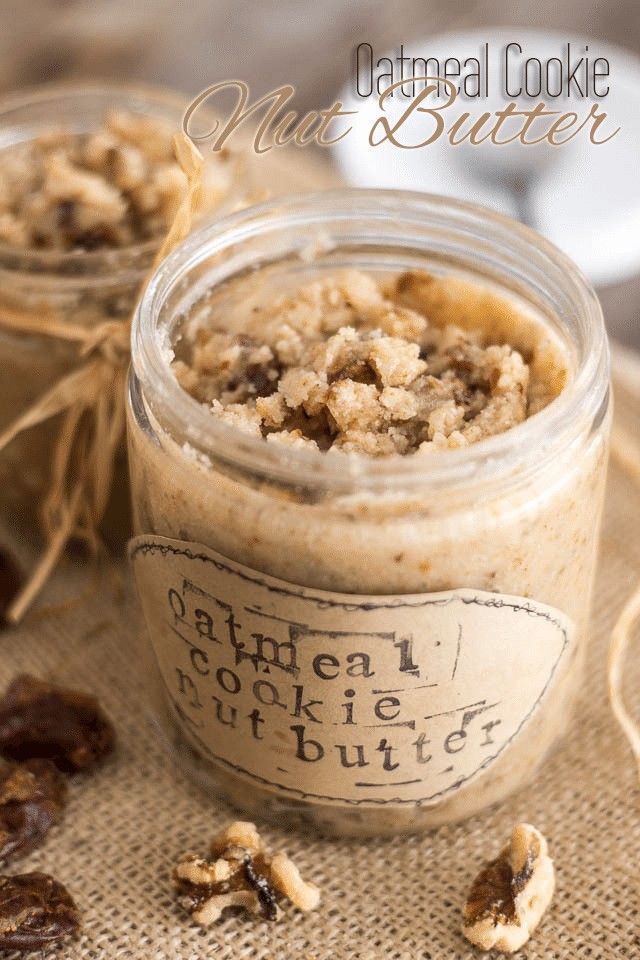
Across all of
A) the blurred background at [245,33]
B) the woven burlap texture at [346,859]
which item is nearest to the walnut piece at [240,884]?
the woven burlap texture at [346,859]

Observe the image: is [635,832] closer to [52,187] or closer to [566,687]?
[566,687]

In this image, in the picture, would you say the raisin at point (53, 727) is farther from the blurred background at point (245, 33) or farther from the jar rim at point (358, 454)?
the blurred background at point (245, 33)

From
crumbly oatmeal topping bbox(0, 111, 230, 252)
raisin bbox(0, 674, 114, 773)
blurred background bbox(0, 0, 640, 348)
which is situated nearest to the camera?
raisin bbox(0, 674, 114, 773)

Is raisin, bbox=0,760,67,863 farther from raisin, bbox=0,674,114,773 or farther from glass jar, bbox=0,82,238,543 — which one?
glass jar, bbox=0,82,238,543

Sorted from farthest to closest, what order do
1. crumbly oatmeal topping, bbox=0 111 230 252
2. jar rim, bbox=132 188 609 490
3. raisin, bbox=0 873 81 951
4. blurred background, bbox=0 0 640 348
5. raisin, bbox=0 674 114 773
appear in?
blurred background, bbox=0 0 640 348, crumbly oatmeal topping, bbox=0 111 230 252, raisin, bbox=0 674 114 773, raisin, bbox=0 873 81 951, jar rim, bbox=132 188 609 490

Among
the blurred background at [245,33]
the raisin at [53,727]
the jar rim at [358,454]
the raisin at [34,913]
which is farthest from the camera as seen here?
the blurred background at [245,33]

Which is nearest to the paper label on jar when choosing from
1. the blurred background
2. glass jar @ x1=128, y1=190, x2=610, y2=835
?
glass jar @ x1=128, y1=190, x2=610, y2=835

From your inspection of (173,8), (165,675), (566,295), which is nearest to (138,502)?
(165,675)
